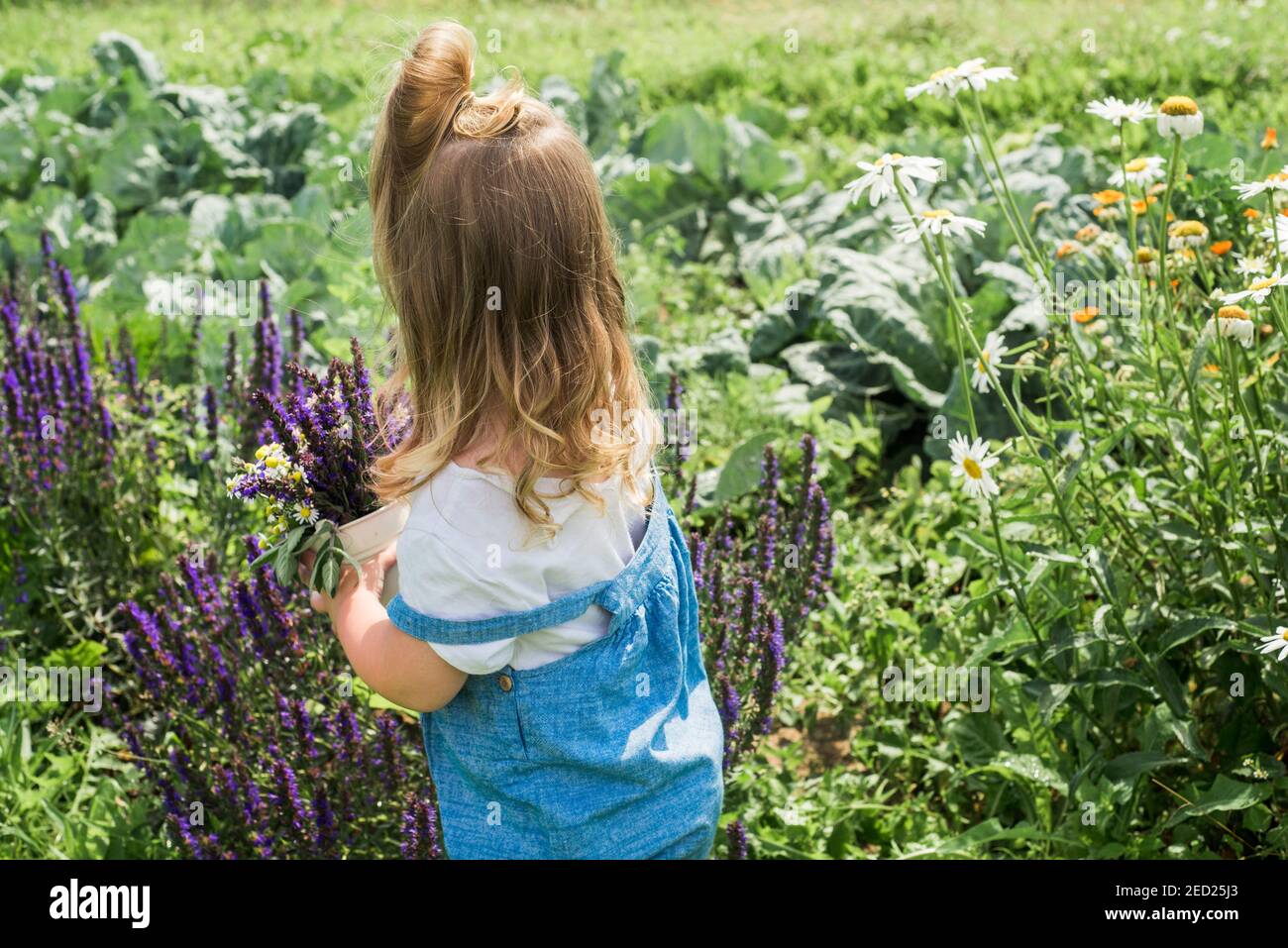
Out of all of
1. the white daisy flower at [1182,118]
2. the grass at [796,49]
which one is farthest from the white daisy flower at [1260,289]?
the grass at [796,49]

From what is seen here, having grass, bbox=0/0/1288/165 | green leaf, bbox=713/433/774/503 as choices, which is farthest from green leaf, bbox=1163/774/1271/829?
grass, bbox=0/0/1288/165

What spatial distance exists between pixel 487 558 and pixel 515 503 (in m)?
0.08

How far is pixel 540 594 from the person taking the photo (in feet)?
5.84

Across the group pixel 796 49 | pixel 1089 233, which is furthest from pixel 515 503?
pixel 796 49

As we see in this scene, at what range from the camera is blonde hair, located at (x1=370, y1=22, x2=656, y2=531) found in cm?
177

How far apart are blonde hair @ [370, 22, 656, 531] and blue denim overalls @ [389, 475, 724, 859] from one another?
0.19 metres

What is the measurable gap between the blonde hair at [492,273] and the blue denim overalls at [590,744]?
187 millimetres

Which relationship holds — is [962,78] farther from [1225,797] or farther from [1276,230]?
[1225,797]

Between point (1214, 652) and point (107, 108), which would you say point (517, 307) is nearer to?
point (1214, 652)

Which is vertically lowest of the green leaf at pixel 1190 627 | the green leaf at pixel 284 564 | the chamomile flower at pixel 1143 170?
the green leaf at pixel 1190 627

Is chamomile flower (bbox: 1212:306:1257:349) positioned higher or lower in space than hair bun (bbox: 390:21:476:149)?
lower

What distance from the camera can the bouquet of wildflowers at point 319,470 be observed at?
190 cm

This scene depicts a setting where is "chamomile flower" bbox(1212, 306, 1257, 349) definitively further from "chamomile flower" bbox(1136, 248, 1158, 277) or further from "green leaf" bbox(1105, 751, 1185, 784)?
"green leaf" bbox(1105, 751, 1185, 784)

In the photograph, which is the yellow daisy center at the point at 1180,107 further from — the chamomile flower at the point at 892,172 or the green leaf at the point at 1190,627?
the green leaf at the point at 1190,627
